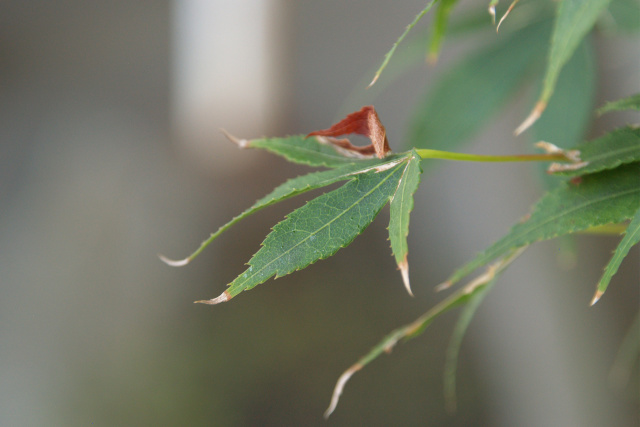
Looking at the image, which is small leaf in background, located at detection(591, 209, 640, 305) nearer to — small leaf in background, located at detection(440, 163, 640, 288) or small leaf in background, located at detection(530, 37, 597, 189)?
small leaf in background, located at detection(440, 163, 640, 288)

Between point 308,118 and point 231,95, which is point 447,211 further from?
point 231,95

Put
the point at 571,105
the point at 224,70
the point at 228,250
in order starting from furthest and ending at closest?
the point at 224,70, the point at 228,250, the point at 571,105

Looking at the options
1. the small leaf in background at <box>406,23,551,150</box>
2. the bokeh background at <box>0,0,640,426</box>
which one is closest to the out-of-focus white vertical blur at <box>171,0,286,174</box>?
the bokeh background at <box>0,0,640,426</box>

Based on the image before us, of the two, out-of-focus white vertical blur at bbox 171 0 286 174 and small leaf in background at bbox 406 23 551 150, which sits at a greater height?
out-of-focus white vertical blur at bbox 171 0 286 174

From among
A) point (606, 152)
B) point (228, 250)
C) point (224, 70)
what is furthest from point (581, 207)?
point (224, 70)

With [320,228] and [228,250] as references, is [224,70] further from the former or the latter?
[320,228]

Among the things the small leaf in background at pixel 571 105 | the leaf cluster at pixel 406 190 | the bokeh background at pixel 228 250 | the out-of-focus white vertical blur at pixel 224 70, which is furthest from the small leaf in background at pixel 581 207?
the out-of-focus white vertical blur at pixel 224 70
